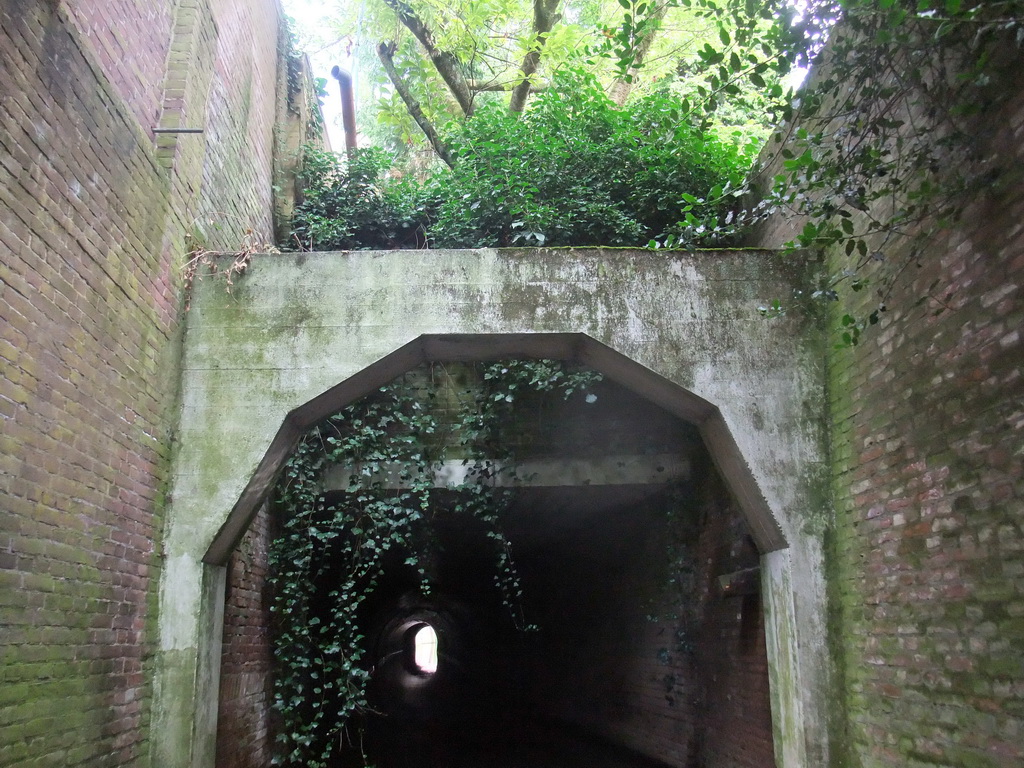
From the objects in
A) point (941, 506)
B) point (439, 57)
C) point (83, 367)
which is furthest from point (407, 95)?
point (941, 506)

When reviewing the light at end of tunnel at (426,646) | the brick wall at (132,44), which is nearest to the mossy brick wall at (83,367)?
the brick wall at (132,44)

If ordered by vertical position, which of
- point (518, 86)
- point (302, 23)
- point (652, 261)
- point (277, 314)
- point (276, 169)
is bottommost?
point (277, 314)

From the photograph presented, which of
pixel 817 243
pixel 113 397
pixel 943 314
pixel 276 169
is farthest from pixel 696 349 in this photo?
pixel 276 169

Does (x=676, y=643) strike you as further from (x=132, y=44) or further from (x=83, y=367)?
(x=132, y=44)

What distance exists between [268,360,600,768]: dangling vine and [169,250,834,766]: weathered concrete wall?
5.17ft

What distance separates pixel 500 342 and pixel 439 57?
7.84m

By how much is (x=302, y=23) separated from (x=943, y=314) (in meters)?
15.0

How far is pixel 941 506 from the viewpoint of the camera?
156 inches

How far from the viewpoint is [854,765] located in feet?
15.3

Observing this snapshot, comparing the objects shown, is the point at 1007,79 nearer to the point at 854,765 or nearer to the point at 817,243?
the point at 817,243

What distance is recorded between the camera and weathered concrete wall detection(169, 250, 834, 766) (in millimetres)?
5145

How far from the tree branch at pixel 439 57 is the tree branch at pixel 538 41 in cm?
79

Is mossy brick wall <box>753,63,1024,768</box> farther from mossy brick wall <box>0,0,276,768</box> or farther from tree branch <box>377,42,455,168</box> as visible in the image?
tree branch <box>377,42,455,168</box>

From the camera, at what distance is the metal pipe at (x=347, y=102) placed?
36.7ft
